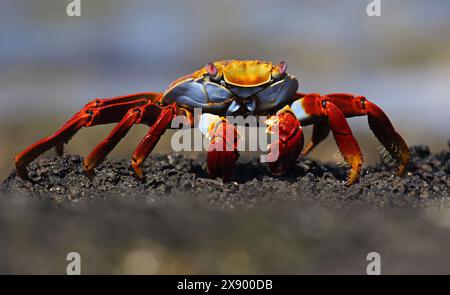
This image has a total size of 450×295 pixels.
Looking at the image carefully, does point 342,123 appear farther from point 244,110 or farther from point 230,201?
point 230,201

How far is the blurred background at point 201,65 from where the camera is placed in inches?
146

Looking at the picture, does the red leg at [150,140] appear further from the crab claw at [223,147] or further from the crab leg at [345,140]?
the crab leg at [345,140]

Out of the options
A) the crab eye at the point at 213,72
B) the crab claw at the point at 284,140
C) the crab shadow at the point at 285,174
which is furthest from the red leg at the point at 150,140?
the crab claw at the point at 284,140

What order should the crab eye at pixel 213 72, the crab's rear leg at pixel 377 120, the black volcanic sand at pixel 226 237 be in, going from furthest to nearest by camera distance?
the crab's rear leg at pixel 377 120 → the crab eye at pixel 213 72 → the black volcanic sand at pixel 226 237

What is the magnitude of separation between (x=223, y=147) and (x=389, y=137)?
1.89 meters

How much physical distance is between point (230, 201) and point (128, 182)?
4.27 ft

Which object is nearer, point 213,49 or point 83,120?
point 83,120

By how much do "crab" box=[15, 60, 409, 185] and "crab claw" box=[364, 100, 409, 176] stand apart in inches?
6.0

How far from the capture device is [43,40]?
3209cm

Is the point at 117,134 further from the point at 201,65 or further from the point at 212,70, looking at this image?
the point at 201,65

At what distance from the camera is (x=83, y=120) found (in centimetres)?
635

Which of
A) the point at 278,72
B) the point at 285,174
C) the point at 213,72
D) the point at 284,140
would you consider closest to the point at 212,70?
the point at 213,72
